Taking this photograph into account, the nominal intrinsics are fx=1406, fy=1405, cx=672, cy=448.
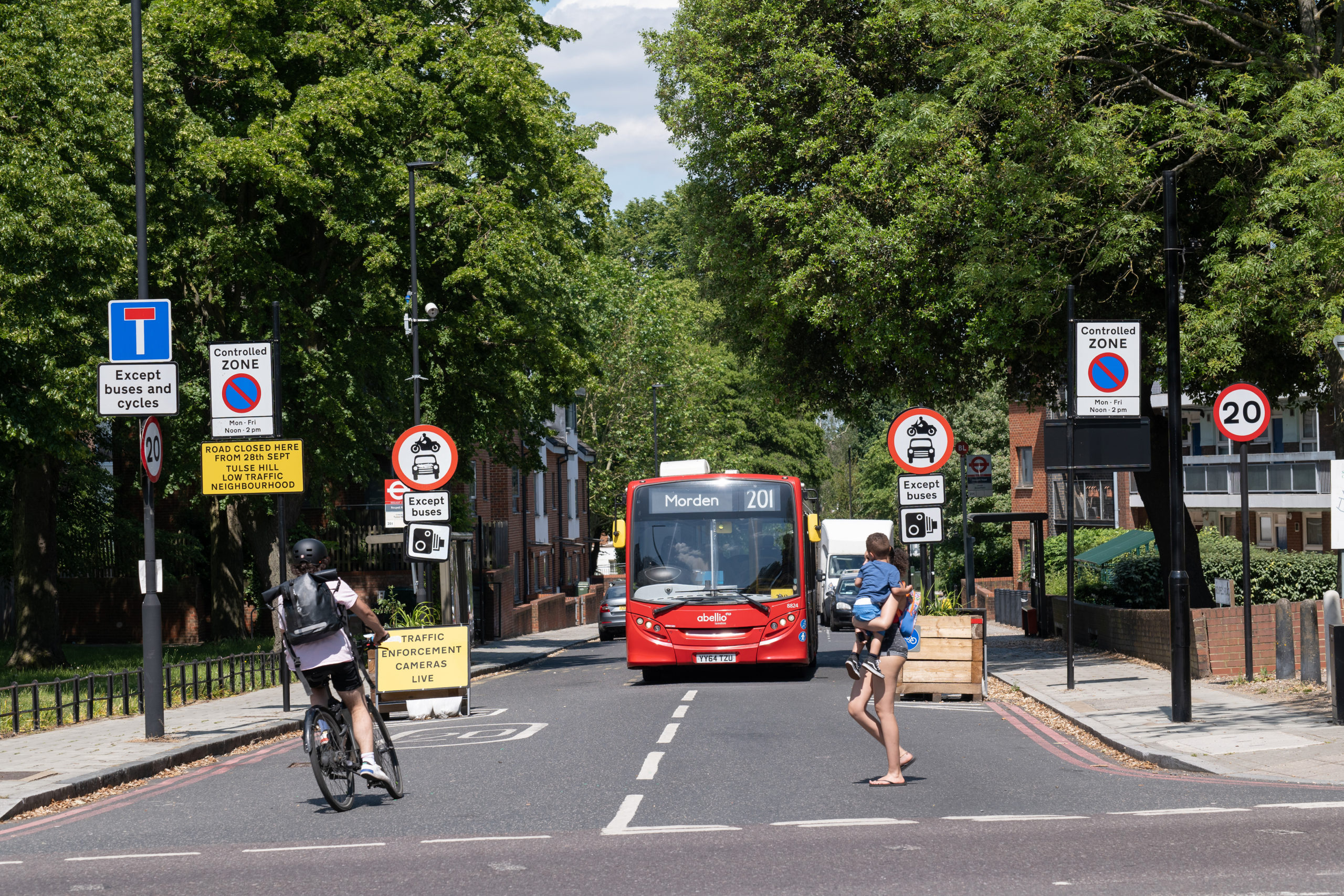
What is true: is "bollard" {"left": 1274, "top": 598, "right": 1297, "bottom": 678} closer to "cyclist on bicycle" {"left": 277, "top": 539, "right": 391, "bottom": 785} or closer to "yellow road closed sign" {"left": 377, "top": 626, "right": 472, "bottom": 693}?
"yellow road closed sign" {"left": 377, "top": 626, "right": 472, "bottom": 693}

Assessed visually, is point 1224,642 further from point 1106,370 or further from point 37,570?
point 37,570

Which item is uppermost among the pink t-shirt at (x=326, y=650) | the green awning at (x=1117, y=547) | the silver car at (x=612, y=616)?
the pink t-shirt at (x=326, y=650)

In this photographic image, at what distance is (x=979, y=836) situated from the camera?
8.08 meters

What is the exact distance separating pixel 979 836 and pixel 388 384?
22071mm

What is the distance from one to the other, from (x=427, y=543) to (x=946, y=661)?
692 centimetres

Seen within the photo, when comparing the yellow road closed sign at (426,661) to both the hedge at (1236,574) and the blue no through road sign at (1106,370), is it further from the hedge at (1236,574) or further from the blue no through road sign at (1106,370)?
the hedge at (1236,574)

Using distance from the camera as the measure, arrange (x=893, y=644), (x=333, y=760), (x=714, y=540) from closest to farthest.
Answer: (x=333, y=760) → (x=893, y=644) → (x=714, y=540)

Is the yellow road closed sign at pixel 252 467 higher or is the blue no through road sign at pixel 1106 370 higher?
the blue no through road sign at pixel 1106 370

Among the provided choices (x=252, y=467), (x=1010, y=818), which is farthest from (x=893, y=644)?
(x=252, y=467)

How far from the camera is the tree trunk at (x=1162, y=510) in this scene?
23.3 m

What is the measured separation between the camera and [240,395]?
16188 millimetres

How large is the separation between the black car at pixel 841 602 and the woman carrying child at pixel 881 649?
89.3 ft

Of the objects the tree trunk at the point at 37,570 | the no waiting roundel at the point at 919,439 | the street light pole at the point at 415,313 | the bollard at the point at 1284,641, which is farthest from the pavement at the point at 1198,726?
the tree trunk at the point at 37,570

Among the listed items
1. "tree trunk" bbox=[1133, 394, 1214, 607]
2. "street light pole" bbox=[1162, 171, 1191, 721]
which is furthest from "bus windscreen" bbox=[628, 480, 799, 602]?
"street light pole" bbox=[1162, 171, 1191, 721]
